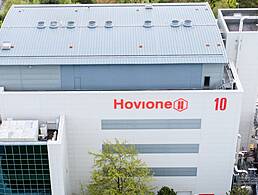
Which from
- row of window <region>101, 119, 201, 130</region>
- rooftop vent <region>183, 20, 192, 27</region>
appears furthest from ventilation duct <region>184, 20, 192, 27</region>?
row of window <region>101, 119, 201, 130</region>

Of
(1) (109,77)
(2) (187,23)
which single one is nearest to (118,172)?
(1) (109,77)

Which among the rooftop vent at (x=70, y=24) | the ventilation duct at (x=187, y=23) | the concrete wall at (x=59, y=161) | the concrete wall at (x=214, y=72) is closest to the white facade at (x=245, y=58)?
the ventilation duct at (x=187, y=23)

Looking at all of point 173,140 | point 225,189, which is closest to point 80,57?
point 173,140

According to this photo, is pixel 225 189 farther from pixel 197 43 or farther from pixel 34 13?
pixel 34 13

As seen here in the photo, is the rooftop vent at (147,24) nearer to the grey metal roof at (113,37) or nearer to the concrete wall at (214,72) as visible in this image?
the grey metal roof at (113,37)

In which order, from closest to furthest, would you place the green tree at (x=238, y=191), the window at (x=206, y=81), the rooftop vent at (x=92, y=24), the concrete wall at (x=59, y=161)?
the concrete wall at (x=59, y=161) → the window at (x=206, y=81) → the green tree at (x=238, y=191) → the rooftop vent at (x=92, y=24)
